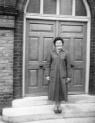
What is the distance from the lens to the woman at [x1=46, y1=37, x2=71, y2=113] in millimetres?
5301

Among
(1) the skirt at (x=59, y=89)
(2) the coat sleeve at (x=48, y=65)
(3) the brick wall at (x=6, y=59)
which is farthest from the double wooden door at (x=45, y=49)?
(1) the skirt at (x=59, y=89)

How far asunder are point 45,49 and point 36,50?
0.25 meters

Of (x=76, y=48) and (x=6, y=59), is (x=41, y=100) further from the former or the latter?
(x=76, y=48)

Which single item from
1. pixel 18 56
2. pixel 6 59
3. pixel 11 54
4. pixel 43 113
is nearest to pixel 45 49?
pixel 18 56

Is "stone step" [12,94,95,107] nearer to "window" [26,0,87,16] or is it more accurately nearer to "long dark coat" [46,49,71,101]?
"long dark coat" [46,49,71,101]

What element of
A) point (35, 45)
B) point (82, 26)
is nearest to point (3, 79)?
point (35, 45)

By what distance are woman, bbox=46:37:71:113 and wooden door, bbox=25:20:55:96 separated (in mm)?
792

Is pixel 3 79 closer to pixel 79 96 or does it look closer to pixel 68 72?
pixel 68 72

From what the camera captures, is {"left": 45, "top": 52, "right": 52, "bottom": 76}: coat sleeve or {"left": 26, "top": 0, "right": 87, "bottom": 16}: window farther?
{"left": 26, "top": 0, "right": 87, "bottom": 16}: window

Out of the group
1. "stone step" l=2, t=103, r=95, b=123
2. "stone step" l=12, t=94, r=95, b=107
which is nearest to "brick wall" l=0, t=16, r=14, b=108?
"stone step" l=12, t=94, r=95, b=107

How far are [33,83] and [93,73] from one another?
1705 millimetres

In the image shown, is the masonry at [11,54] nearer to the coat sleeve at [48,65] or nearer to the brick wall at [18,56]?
the brick wall at [18,56]

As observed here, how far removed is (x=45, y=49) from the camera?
6.16m

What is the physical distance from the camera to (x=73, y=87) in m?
6.39
